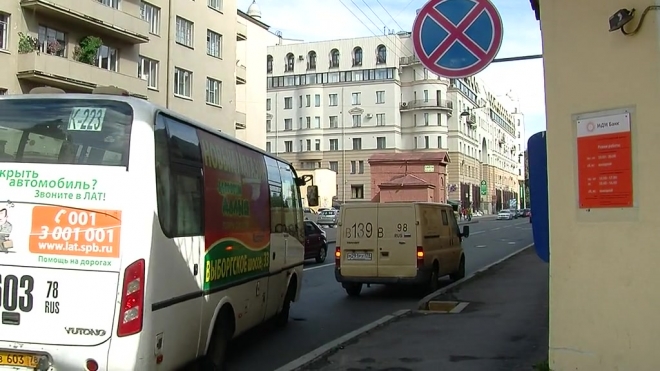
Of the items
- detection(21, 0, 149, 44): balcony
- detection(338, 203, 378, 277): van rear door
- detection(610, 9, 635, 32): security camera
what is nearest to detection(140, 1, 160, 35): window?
detection(21, 0, 149, 44): balcony

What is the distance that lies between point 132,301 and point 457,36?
3.86 metres

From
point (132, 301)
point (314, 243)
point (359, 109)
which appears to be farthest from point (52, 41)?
point (359, 109)

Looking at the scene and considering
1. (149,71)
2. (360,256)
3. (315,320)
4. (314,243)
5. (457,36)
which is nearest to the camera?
(457,36)

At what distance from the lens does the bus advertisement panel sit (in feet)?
21.6

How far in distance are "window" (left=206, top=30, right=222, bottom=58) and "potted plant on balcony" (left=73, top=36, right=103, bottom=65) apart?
10.5 m

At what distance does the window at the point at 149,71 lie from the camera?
34000 mm

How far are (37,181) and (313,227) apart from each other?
690 inches

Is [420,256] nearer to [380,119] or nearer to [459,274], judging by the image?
[459,274]

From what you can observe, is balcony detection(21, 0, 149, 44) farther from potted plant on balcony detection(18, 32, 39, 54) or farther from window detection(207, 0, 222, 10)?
window detection(207, 0, 222, 10)

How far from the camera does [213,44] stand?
39.9 metres

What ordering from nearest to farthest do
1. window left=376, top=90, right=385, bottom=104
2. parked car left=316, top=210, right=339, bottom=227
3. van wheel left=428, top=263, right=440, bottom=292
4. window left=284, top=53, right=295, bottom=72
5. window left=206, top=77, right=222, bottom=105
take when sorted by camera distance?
van wheel left=428, top=263, right=440, bottom=292 → window left=206, top=77, right=222, bottom=105 → parked car left=316, top=210, right=339, bottom=227 → window left=376, top=90, right=385, bottom=104 → window left=284, top=53, right=295, bottom=72

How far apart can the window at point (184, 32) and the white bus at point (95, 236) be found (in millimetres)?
32468

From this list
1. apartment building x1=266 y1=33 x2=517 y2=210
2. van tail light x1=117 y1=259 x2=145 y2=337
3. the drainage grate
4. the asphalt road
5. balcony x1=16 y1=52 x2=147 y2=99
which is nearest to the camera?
van tail light x1=117 y1=259 x2=145 y2=337

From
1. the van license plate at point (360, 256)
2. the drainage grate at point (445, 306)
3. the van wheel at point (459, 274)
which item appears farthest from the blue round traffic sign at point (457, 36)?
the van wheel at point (459, 274)
